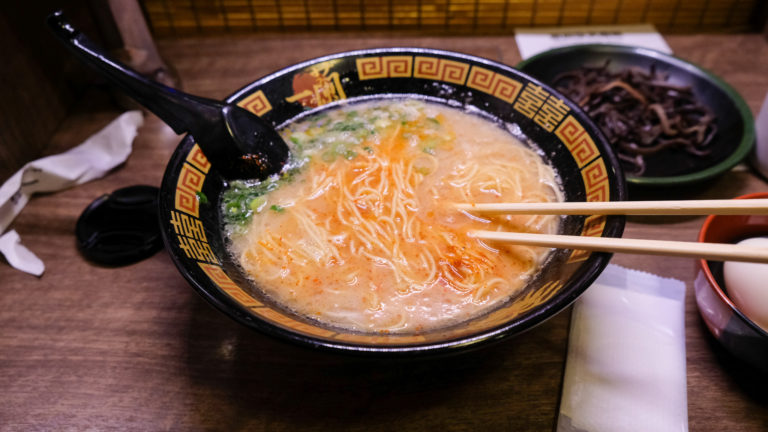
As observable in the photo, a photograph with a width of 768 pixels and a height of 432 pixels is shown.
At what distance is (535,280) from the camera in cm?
154

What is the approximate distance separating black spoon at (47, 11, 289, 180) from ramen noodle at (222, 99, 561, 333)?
0.14m

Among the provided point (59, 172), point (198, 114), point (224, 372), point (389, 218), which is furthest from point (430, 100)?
point (59, 172)

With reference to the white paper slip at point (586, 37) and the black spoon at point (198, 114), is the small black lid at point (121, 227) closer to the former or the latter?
the black spoon at point (198, 114)

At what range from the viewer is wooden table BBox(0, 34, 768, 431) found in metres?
1.47

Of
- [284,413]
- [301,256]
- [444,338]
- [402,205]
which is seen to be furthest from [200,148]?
[444,338]

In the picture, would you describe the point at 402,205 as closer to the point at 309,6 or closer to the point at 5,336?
the point at 5,336

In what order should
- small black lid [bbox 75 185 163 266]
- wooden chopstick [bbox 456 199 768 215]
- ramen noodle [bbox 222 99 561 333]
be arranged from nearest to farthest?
1. wooden chopstick [bbox 456 199 768 215]
2. ramen noodle [bbox 222 99 561 333]
3. small black lid [bbox 75 185 163 266]

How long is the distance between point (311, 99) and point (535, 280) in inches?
49.3

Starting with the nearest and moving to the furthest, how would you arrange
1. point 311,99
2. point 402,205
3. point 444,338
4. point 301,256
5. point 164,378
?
1. point 444,338
2. point 164,378
3. point 301,256
4. point 402,205
5. point 311,99

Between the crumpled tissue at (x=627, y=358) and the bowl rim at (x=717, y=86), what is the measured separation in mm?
450

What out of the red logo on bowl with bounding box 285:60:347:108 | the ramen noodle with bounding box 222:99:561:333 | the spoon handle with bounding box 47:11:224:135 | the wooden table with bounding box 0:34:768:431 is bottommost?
the wooden table with bounding box 0:34:768:431

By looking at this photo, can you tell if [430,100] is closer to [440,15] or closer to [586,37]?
[440,15]

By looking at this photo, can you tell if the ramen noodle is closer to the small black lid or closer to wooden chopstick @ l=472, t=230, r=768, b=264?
wooden chopstick @ l=472, t=230, r=768, b=264

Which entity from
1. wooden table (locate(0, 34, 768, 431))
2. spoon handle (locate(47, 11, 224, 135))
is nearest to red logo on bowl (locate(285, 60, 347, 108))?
spoon handle (locate(47, 11, 224, 135))
